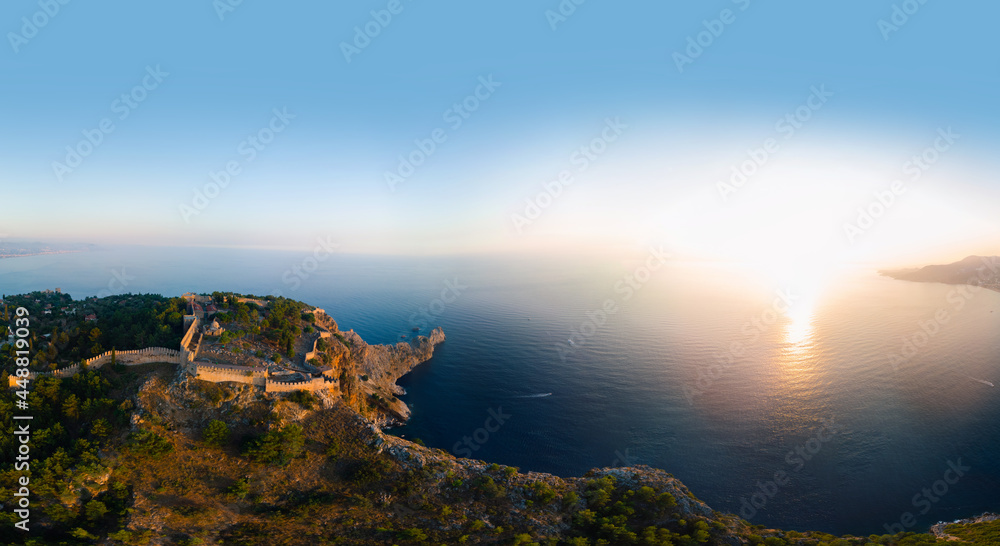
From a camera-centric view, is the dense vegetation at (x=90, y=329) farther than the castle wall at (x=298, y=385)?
No

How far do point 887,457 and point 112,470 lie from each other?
9631 centimetres

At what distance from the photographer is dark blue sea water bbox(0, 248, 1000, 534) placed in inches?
1996

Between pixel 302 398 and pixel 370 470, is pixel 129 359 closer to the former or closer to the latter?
pixel 302 398

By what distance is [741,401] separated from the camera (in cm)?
7306

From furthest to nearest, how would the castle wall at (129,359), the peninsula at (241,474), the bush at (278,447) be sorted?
the castle wall at (129,359) → the bush at (278,447) → the peninsula at (241,474)

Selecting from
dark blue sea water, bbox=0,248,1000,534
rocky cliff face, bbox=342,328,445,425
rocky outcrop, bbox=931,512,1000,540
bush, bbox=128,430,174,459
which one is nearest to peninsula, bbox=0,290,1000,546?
bush, bbox=128,430,174,459

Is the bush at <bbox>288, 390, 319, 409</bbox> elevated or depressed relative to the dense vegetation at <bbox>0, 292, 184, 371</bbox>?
depressed

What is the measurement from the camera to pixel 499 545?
32.9 meters

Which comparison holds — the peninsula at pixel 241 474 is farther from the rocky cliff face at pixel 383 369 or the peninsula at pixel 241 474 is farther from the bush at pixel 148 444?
the rocky cliff face at pixel 383 369

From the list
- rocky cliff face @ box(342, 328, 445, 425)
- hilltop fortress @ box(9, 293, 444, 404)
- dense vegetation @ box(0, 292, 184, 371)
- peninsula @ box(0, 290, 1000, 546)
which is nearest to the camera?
peninsula @ box(0, 290, 1000, 546)

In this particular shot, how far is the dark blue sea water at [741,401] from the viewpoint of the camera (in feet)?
166

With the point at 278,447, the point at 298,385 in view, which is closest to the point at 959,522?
the point at 278,447

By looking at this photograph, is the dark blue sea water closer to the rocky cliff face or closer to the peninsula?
the rocky cliff face

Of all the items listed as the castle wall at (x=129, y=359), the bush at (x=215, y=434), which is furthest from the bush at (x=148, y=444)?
the castle wall at (x=129, y=359)
